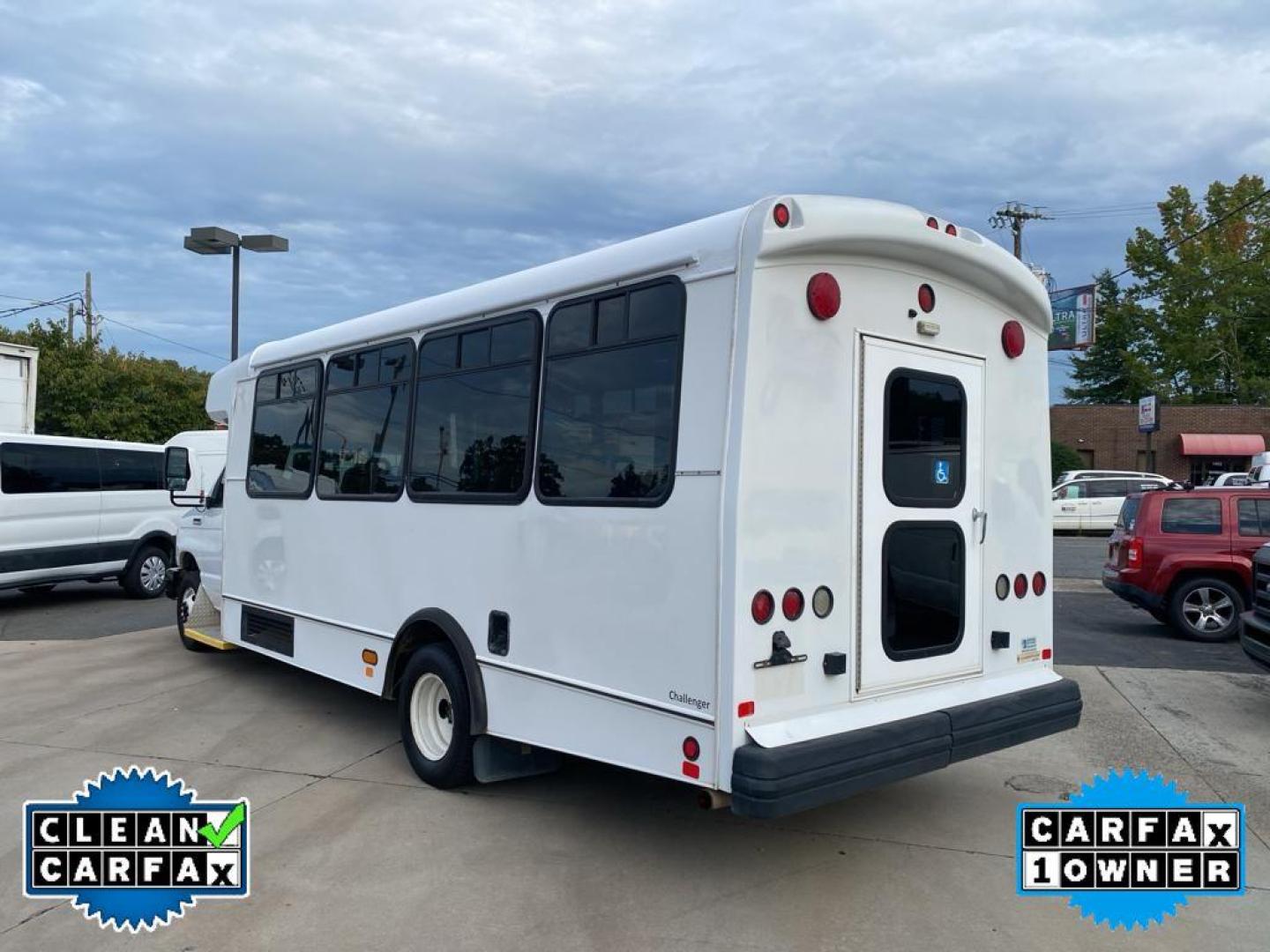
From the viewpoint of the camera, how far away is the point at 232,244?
17.4 meters

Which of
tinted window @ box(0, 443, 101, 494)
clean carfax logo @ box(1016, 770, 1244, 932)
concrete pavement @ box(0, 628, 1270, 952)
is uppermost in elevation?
tinted window @ box(0, 443, 101, 494)

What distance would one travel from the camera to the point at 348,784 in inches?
223

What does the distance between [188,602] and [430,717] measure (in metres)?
4.92

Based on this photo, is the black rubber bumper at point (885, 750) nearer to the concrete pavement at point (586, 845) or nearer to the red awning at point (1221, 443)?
the concrete pavement at point (586, 845)

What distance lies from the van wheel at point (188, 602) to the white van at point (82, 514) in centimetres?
420

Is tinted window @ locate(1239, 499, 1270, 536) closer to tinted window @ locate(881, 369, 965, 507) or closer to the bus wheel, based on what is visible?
tinted window @ locate(881, 369, 965, 507)

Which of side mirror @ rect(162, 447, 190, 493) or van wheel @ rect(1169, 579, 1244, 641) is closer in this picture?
van wheel @ rect(1169, 579, 1244, 641)

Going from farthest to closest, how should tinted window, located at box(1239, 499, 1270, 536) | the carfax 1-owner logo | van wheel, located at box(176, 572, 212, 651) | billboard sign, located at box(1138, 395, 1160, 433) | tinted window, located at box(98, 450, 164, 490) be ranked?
billboard sign, located at box(1138, 395, 1160, 433), tinted window, located at box(98, 450, 164, 490), tinted window, located at box(1239, 499, 1270, 536), van wheel, located at box(176, 572, 212, 651), the carfax 1-owner logo

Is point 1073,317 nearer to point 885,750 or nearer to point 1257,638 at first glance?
point 1257,638

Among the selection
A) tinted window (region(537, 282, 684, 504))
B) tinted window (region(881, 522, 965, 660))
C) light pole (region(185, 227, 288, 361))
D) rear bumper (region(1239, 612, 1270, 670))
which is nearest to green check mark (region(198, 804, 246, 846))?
tinted window (region(537, 282, 684, 504))

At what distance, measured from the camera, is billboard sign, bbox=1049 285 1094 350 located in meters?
36.5

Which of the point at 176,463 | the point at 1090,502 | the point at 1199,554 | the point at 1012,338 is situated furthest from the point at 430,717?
the point at 1090,502

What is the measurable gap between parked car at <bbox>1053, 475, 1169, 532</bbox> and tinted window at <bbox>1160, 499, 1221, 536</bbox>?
14.1 metres

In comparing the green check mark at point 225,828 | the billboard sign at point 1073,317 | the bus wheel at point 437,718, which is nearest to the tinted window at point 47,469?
the bus wheel at point 437,718
